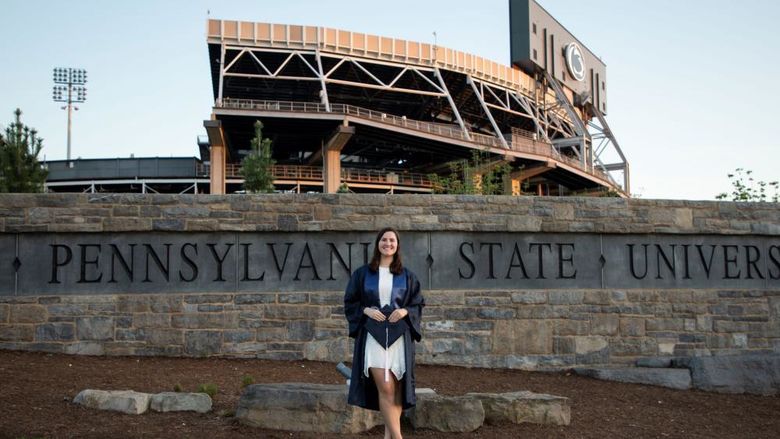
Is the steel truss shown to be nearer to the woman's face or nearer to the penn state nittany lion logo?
the penn state nittany lion logo

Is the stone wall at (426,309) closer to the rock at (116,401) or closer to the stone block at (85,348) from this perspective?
the stone block at (85,348)

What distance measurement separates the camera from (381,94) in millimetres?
59125

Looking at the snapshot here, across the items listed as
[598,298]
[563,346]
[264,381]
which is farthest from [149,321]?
[598,298]

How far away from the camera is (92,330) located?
31.4 ft

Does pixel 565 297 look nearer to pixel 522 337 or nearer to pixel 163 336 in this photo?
pixel 522 337

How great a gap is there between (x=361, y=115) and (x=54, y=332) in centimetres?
3816

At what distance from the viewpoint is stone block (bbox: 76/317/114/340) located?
31.3 ft

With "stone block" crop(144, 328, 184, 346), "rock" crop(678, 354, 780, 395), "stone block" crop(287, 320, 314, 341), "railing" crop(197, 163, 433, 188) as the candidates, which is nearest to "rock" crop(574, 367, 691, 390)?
"rock" crop(678, 354, 780, 395)

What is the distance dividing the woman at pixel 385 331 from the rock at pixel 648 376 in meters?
5.56

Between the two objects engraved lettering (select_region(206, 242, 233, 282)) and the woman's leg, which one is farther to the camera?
engraved lettering (select_region(206, 242, 233, 282))

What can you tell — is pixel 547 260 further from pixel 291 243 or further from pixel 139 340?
pixel 139 340

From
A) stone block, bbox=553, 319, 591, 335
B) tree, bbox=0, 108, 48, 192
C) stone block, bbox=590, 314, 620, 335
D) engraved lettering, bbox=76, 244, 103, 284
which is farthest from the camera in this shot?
tree, bbox=0, 108, 48, 192

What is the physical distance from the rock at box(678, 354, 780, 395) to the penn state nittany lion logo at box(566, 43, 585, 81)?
2533 inches

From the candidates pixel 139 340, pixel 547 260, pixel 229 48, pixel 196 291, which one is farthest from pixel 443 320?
pixel 229 48
